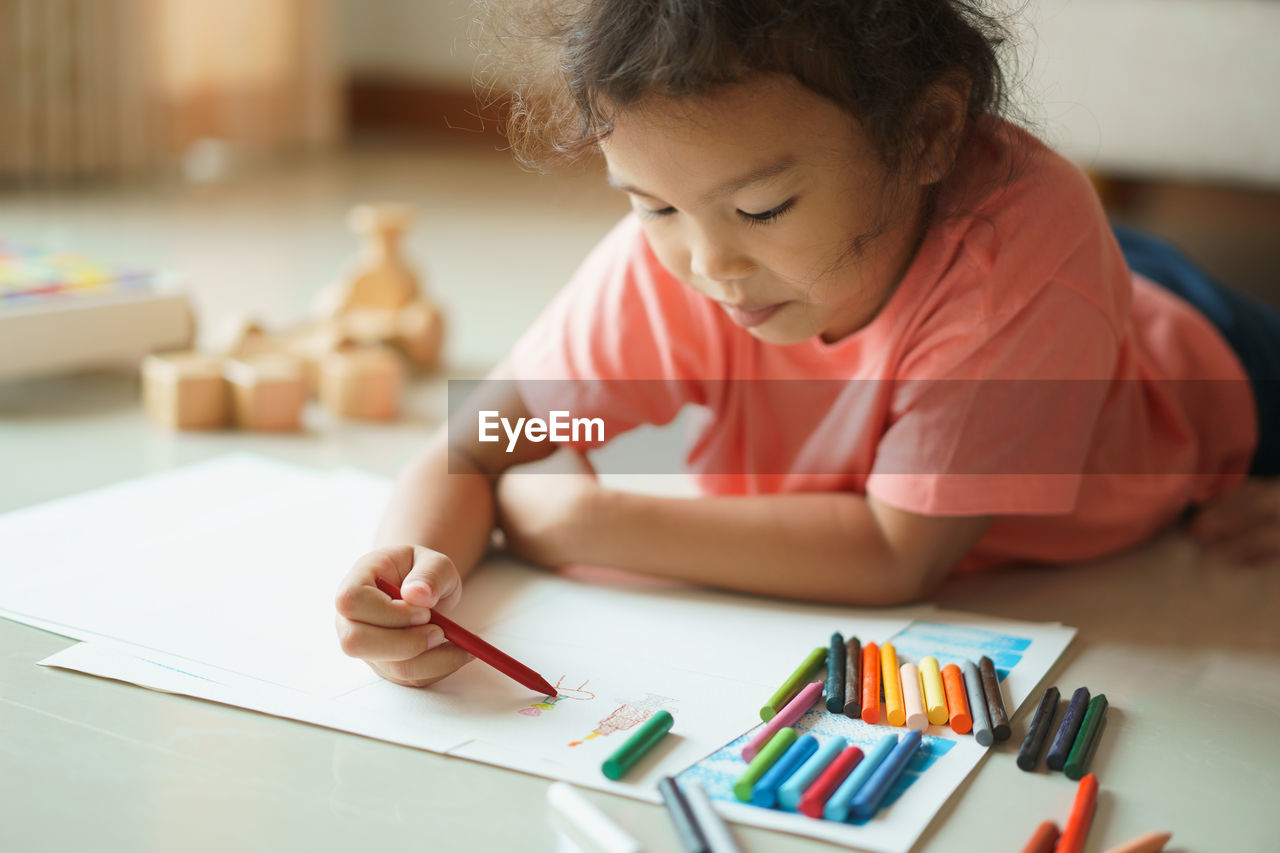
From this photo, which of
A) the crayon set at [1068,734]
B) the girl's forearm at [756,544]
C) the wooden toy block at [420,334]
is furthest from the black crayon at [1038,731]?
the wooden toy block at [420,334]

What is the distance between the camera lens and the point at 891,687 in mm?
612

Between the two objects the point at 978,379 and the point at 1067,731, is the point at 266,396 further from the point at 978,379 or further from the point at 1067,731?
the point at 1067,731

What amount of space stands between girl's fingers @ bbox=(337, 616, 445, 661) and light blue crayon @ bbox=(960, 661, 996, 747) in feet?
0.80

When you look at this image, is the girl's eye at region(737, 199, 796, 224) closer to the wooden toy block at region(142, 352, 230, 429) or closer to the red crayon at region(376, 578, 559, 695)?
the red crayon at region(376, 578, 559, 695)

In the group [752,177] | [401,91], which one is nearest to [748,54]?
[752,177]

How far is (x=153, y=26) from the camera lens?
2.49 m

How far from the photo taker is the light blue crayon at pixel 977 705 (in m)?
0.58

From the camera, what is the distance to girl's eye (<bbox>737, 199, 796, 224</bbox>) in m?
0.64

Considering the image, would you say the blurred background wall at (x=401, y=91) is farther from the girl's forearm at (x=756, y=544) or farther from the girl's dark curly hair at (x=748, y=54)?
the girl's forearm at (x=756, y=544)

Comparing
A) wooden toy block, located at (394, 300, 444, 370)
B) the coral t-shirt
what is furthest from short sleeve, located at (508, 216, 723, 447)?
wooden toy block, located at (394, 300, 444, 370)

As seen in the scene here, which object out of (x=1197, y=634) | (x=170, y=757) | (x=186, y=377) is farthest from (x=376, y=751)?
(x=186, y=377)

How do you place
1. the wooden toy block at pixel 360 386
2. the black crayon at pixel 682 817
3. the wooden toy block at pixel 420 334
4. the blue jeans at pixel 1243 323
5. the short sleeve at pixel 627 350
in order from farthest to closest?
the wooden toy block at pixel 420 334, the wooden toy block at pixel 360 386, the blue jeans at pixel 1243 323, the short sleeve at pixel 627 350, the black crayon at pixel 682 817

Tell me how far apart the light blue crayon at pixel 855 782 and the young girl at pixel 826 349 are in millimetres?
185

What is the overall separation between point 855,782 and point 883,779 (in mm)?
13
